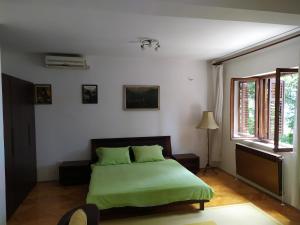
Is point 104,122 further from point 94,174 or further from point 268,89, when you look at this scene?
point 268,89

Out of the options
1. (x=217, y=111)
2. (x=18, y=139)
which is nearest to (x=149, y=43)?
(x=217, y=111)

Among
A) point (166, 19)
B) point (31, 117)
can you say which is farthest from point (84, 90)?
point (166, 19)

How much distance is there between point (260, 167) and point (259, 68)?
1655 millimetres

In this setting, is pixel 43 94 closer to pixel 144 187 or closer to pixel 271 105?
pixel 144 187

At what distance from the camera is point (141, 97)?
15.6 feet

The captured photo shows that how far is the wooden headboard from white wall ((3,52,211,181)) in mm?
118

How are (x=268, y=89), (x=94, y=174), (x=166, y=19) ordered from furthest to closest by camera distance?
(x=268, y=89), (x=94, y=174), (x=166, y=19)

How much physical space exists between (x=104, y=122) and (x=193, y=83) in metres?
2.11

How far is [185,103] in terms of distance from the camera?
4992mm

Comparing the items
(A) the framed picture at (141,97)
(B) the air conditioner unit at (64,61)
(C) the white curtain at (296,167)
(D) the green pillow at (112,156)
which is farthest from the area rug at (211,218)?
(B) the air conditioner unit at (64,61)

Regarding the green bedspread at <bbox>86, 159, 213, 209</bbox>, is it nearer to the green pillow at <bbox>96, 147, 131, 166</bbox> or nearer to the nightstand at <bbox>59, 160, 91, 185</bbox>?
the green pillow at <bbox>96, 147, 131, 166</bbox>

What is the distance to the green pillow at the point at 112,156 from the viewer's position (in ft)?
13.4

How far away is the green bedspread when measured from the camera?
9.18ft

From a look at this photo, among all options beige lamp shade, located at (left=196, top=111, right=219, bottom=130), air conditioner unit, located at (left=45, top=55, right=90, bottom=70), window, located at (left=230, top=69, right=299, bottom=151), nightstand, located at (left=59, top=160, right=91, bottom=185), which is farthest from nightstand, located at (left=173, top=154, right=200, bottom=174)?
air conditioner unit, located at (left=45, top=55, right=90, bottom=70)
